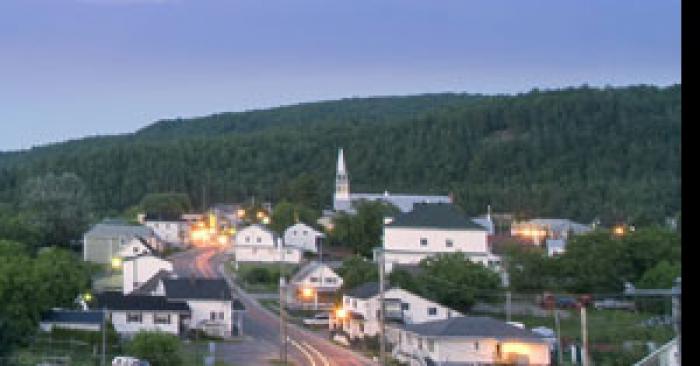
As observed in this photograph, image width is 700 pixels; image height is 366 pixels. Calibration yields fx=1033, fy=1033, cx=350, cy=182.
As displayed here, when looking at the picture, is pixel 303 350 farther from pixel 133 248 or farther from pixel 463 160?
pixel 463 160

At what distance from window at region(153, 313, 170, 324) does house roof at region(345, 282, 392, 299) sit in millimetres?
2620

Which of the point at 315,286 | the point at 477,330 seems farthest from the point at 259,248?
the point at 477,330

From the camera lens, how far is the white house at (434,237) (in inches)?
750

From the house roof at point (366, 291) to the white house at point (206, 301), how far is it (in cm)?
176

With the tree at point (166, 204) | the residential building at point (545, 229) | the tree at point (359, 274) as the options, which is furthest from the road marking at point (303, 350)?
the tree at point (166, 204)

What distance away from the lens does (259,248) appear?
23.2 m

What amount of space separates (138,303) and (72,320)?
1448mm

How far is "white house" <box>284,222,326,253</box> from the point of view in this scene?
24750 millimetres

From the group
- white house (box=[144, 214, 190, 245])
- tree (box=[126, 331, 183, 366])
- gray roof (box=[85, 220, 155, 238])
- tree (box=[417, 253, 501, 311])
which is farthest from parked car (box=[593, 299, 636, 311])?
white house (box=[144, 214, 190, 245])

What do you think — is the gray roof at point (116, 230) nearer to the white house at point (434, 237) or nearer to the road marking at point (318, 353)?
the white house at point (434, 237)

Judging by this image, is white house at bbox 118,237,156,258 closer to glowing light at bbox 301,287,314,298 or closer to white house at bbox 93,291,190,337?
glowing light at bbox 301,287,314,298

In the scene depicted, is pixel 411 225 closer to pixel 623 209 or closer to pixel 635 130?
pixel 623 209
